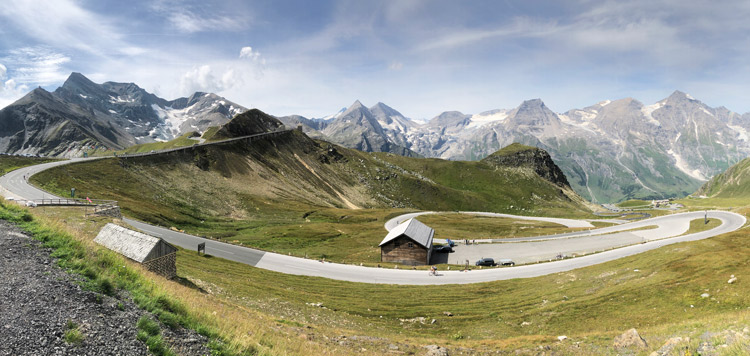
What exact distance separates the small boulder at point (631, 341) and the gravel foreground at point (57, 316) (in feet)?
80.9

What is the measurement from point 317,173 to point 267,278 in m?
151

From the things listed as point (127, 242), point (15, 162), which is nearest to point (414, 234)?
point (127, 242)

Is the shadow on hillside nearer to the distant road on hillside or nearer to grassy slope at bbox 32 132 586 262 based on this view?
the distant road on hillside

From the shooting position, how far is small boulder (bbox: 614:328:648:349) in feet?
71.2

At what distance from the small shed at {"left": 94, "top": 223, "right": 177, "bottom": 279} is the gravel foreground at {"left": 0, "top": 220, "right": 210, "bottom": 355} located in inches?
663

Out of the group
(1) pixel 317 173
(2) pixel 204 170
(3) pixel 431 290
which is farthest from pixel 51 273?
(1) pixel 317 173

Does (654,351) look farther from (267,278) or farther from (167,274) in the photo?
(267,278)

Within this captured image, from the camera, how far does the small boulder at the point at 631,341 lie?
2172 centimetres

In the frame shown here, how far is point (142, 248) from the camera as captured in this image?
103ft

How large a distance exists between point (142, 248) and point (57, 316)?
2341cm

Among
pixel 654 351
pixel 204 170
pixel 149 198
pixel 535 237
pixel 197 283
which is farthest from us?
pixel 204 170

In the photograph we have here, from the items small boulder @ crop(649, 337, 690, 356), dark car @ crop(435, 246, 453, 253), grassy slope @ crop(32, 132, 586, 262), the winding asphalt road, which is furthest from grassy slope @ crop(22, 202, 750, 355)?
grassy slope @ crop(32, 132, 586, 262)

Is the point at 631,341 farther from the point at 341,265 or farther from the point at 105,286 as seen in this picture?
the point at 341,265

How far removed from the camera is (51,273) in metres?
13.3
